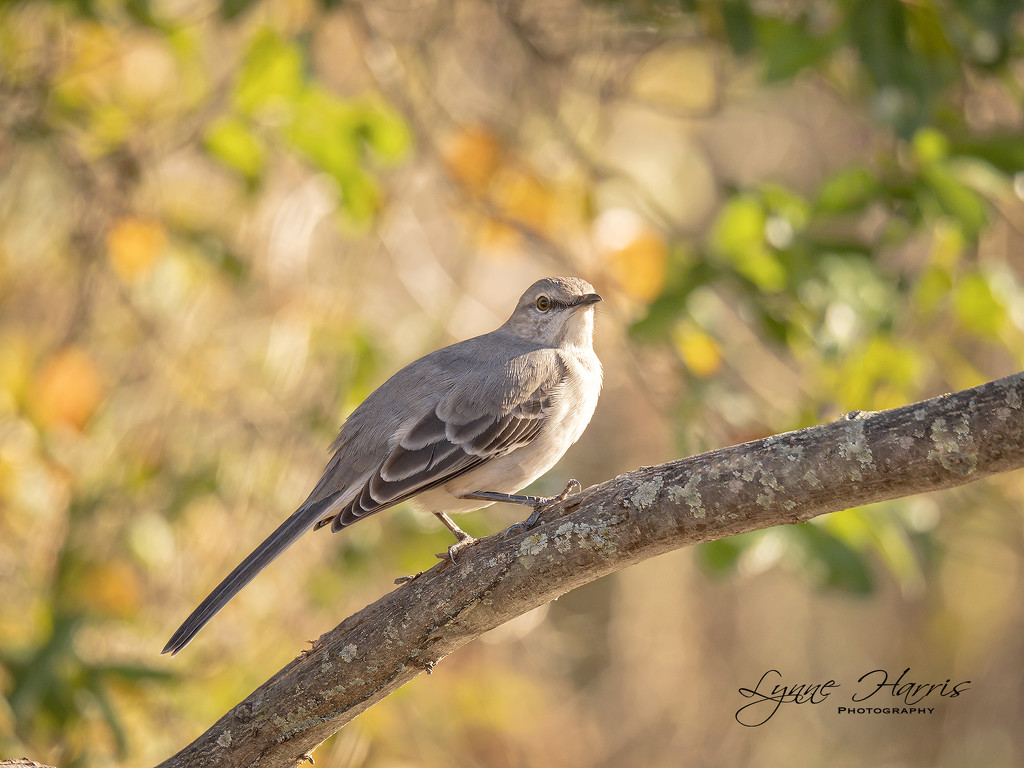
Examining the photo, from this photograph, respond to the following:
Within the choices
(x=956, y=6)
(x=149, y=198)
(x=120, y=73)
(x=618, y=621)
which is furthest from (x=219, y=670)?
(x=956, y=6)

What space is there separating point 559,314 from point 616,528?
7.39 ft

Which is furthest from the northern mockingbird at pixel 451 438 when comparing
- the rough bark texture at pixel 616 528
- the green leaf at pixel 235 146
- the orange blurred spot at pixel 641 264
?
the green leaf at pixel 235 146

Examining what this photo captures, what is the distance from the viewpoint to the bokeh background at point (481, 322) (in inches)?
157

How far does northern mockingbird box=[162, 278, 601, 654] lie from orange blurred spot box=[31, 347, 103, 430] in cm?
225

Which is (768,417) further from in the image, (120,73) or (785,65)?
(120,73)

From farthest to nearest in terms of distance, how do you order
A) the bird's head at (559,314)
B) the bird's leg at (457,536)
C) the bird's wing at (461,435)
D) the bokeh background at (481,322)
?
the bird's head at (559,314), the bokeh background at (481,322), the bird's wing at (461,435), the bird's leg at (457,536)

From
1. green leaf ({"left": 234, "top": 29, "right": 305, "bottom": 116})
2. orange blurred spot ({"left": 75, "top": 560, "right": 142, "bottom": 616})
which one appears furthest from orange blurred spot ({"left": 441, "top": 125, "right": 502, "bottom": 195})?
orange blurred spot ({"left": 75, "top": 560, "right": 142, "bottom": 616})

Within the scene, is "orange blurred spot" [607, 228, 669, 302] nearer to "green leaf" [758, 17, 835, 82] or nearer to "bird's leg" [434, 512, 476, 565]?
A: "green leaf" [758, 17, 835, 82]

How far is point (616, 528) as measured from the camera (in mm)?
2600

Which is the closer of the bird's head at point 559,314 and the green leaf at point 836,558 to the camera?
the green leaf at point 836,558

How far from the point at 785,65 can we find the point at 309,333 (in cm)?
354

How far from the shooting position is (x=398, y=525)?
16.3 feet

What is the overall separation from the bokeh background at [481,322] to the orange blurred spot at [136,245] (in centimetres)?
3

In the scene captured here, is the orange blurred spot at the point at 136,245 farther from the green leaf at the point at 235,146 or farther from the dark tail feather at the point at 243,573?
the dark tail feather at the point at 243,573
